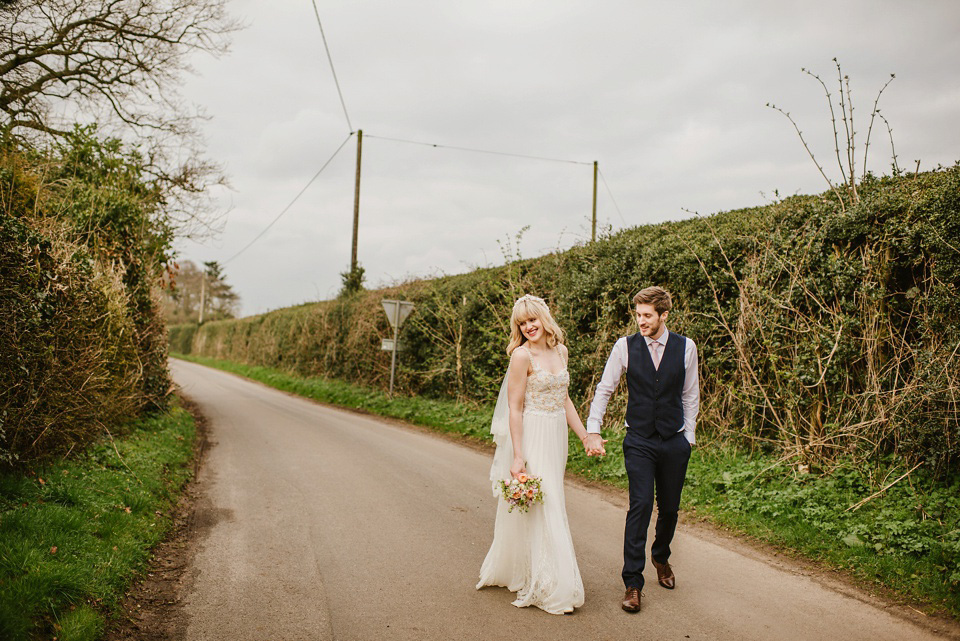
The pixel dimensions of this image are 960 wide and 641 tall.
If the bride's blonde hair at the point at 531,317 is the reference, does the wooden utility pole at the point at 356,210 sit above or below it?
above

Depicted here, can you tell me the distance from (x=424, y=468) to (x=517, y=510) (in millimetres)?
4548

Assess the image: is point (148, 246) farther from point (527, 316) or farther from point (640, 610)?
point (640, 610)

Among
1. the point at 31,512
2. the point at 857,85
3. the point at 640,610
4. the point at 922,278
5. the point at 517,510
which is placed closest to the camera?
the point at 640,610

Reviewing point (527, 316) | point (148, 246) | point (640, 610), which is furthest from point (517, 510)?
point (148, 246)

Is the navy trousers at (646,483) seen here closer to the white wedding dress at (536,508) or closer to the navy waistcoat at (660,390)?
the navy waistcoat at (660,390)

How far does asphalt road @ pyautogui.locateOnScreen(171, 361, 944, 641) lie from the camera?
3668 mm

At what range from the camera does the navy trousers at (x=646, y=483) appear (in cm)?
394

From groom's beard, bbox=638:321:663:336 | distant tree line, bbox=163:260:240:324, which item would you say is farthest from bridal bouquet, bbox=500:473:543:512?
distant tree line, bbox=163:260:240:324

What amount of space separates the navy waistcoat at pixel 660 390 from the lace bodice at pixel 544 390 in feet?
1.61

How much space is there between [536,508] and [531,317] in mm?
1331

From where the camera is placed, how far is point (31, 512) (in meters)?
4.49

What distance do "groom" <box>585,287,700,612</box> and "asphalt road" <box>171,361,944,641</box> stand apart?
0.56 meters

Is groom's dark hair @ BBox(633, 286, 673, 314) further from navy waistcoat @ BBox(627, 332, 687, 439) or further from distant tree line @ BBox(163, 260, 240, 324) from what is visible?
distant tree line @ BBox(163, 260, 240, 324)

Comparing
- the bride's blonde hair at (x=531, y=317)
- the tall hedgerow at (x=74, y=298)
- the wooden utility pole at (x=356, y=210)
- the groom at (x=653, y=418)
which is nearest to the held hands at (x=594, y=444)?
the groom at (x=653, y=418)
